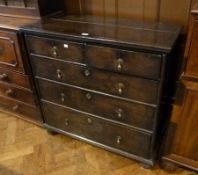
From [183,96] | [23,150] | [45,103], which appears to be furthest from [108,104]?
[23,150]

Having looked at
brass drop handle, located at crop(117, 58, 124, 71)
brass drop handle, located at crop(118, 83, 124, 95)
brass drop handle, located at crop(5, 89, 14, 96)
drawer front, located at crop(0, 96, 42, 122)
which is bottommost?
drawer front, located at crop(0, 96, 42, 122)

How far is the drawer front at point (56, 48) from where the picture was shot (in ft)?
3.95

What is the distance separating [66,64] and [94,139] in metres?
0.58

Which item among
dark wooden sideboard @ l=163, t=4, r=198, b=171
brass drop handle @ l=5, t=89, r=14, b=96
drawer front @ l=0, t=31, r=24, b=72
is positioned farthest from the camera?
brass drop handle @ l=5, t=89, r=14, b=96

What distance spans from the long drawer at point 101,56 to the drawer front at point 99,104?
206 mm

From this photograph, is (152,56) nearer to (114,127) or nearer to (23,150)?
(114,127)

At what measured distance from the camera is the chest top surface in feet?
3.41

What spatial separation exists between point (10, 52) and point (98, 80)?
657 mm

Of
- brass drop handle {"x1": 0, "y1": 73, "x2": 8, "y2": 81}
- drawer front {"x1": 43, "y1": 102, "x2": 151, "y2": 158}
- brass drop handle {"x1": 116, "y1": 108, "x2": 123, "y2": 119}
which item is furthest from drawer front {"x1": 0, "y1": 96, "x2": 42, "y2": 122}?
brass drop handle {"x1": 116, "y1": 108, "x2": 123, "y2": 119}

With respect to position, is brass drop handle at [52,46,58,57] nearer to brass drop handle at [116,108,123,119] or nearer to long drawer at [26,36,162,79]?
long drawer at [26,36,162,79]

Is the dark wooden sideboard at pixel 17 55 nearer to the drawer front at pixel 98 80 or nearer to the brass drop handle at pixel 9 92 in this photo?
the brass drop handle at pixel 9 92

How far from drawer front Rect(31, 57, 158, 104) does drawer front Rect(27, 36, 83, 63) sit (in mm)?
47

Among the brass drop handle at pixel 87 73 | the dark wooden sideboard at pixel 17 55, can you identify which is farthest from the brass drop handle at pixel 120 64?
the dark wooden sideboard at pixel 17 55

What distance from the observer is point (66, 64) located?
1.29 metres
